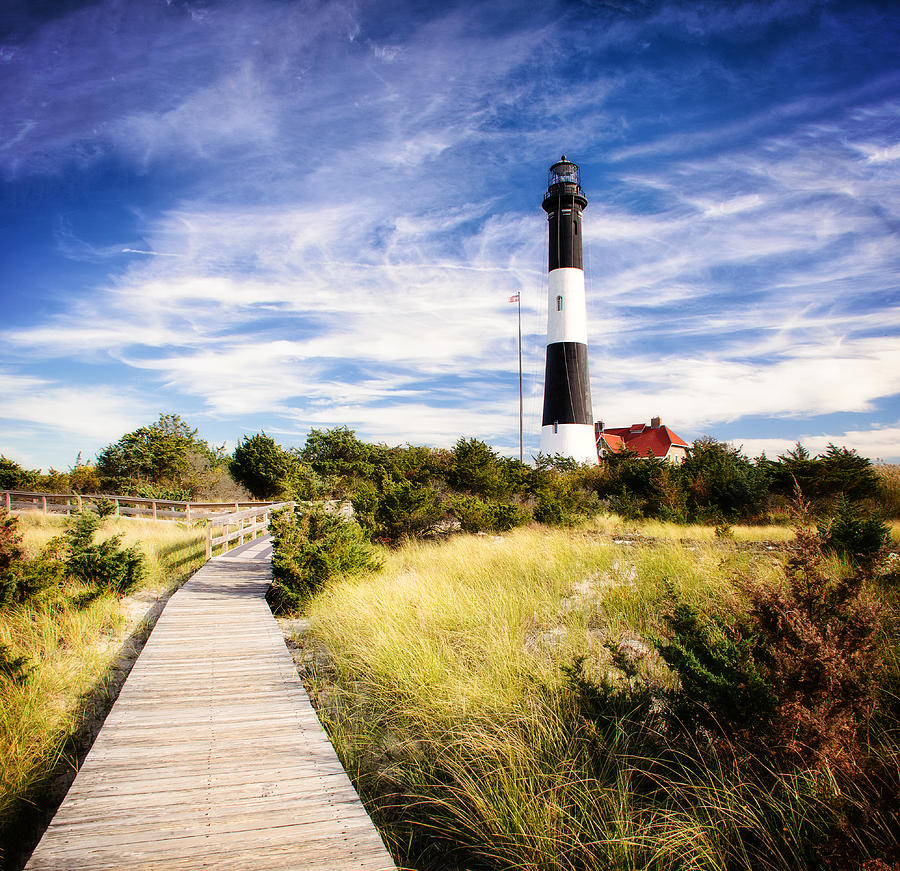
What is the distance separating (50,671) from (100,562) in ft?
13.6

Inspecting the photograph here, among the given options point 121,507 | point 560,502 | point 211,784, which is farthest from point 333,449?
point 211,784

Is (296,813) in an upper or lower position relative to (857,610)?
lower

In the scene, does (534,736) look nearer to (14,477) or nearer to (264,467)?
(264,467)

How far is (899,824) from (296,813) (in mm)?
3013

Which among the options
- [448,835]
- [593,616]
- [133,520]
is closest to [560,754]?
[448,835]

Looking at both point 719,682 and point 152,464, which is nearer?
point 719,682

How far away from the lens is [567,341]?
26.4 m

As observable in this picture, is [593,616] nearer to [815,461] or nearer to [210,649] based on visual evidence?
[210,649]

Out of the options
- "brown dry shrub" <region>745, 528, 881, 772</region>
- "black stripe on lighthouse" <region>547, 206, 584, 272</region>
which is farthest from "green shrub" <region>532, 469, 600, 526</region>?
"black stripe on lighthouse" <region>547, 206, 584, 272</region>

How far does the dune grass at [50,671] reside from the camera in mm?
4184

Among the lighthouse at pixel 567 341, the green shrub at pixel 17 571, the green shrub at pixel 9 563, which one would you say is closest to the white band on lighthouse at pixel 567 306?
the lighthouse at pixel 567 341

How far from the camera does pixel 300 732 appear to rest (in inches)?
167

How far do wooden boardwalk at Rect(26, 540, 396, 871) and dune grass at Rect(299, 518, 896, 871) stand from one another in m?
0.37

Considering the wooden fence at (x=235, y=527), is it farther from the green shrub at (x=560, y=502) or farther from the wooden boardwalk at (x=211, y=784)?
the wooden boardwalk at (x=211, y=784)
